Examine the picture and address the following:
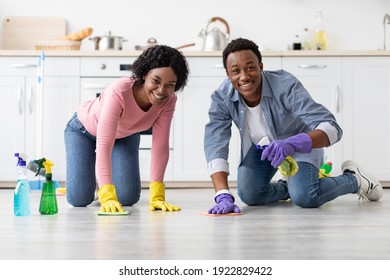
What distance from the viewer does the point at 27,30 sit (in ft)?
17.3

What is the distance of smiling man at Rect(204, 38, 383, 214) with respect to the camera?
278 cm

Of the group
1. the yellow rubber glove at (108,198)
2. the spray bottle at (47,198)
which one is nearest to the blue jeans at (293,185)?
the yellow rubber glove at (108,198)

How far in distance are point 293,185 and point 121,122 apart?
0.81 metres

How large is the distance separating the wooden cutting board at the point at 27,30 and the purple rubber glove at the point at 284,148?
2981 millimetres

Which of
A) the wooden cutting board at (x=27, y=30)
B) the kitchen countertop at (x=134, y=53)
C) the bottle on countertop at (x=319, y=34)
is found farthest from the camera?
the wooden cutting board at (x=27, y=30)

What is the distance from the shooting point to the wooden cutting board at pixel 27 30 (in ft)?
17.2

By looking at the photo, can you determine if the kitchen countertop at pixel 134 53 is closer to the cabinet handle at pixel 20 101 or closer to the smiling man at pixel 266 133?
the cabinet handle at pixel 20 101

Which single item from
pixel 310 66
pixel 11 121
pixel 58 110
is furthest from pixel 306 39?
pixel 11 121

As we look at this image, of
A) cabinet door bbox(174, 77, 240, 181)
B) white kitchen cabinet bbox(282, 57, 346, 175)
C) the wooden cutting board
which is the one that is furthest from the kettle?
the wooden cutting board

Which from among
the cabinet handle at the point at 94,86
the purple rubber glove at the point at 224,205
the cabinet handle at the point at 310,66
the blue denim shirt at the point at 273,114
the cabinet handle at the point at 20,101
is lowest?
the purple rubber glove at the point at 224,205

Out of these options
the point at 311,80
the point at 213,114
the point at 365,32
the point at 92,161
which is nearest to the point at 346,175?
the point at 213,114

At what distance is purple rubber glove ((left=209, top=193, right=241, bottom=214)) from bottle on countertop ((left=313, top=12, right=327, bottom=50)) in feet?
8.33

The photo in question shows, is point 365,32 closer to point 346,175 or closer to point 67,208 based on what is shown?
point 346,175
